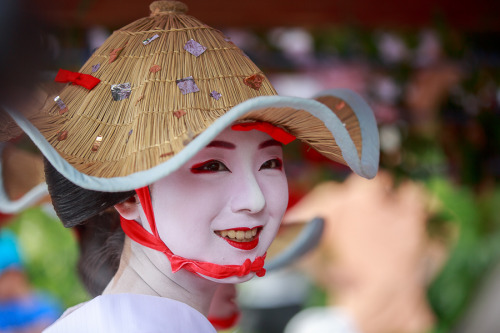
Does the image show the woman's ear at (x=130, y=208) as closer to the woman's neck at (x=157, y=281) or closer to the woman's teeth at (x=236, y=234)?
the woman's neck at (x=157, y=281)

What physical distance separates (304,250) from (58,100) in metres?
0.82

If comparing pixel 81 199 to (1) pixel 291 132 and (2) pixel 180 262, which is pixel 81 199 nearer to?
(2) pixel 180 262

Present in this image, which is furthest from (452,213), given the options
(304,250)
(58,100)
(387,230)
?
(58,100)

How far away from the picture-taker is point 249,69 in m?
1.26

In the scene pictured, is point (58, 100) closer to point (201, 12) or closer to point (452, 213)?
point (201, 12)

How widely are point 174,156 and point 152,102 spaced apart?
162 mm

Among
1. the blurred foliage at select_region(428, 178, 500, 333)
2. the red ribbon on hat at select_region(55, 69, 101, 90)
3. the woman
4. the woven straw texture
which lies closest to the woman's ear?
the woman

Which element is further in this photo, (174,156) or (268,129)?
(268,129)

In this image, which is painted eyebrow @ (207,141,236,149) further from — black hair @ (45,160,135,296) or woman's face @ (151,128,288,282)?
black hair @ (45,160,135,296)

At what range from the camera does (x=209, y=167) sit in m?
1.19

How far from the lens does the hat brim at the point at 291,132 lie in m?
1.03

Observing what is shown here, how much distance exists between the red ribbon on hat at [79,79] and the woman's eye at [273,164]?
15.3 inches

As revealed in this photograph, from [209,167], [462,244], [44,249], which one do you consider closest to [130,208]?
[209,167]

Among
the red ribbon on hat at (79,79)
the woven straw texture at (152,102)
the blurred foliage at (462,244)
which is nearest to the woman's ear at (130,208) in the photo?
the woven straw texture at (152,102)
